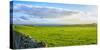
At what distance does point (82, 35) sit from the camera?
1.89 metres

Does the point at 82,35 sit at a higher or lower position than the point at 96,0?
lower

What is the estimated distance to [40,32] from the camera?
5.66 ft

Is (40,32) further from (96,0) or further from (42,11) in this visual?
(96,0)

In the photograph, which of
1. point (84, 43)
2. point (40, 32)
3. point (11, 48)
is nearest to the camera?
point (11, 48)

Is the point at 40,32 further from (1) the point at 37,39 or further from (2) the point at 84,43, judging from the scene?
(2) the point at 84,43

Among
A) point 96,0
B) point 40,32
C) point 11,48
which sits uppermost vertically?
point 96,0

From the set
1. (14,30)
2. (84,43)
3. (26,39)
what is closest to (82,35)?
(84,43)

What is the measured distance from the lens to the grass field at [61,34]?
170 centimetres

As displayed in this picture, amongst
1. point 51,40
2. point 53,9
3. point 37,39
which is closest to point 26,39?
point 37,39

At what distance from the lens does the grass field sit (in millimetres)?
1697

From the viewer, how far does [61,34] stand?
5.91ft

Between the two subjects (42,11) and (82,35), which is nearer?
(42,11)

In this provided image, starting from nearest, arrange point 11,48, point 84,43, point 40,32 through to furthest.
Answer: point 11,48, point 40,32, point 84,43

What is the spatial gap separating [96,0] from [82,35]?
1.49ft
